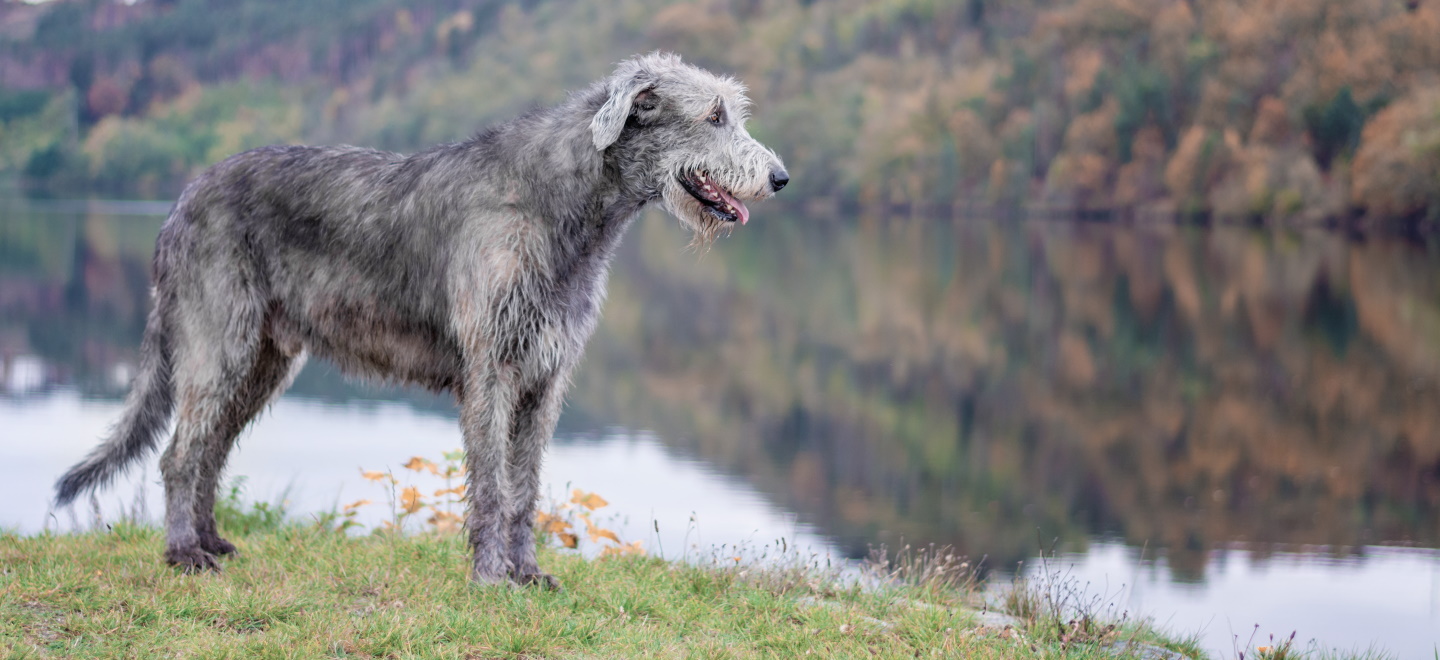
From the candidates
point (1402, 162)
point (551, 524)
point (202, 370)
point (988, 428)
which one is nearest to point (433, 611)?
point (202, 370)

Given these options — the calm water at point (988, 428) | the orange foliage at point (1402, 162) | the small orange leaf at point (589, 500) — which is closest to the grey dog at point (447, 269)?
the calm water at point (988, 428)

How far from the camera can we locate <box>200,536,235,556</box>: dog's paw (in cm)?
698

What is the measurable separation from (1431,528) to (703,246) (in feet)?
39.3

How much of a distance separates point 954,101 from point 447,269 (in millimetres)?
114667

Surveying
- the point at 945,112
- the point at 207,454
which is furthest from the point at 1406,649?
the point at 945,112

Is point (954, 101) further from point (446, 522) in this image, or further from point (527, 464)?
point (527, 464)

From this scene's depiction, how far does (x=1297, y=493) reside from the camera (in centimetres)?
1652

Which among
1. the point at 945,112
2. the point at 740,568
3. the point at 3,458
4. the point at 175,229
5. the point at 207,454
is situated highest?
the point at 945,112

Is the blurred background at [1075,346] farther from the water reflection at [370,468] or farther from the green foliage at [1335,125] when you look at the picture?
the green foliage at [1335,125]

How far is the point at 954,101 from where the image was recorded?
116812 mm

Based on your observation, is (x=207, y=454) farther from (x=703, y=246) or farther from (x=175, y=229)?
(x=703, y=246)

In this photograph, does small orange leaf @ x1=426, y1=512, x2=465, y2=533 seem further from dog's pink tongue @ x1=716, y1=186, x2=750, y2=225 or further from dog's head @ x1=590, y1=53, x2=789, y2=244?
dog's pink tongue @ x1=716, y1=186, x2=750, y2=225

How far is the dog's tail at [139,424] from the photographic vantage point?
6934 millimetres

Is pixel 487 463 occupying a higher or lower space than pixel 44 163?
lower
